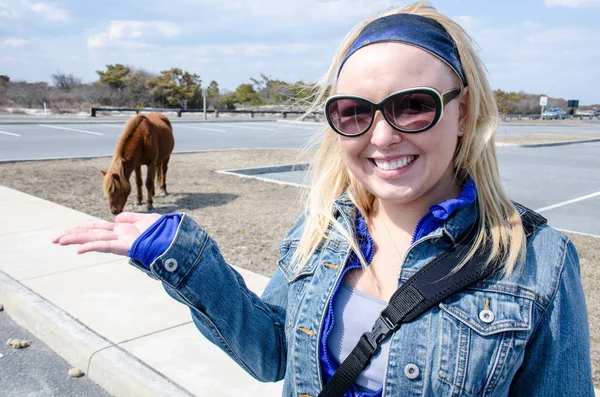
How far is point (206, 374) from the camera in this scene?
3.44m

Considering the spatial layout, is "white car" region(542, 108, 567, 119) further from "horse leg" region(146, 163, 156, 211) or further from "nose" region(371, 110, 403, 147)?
"nose" region(371, 110, 403, 147)

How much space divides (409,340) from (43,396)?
9.39 ft

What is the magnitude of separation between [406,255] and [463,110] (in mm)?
466

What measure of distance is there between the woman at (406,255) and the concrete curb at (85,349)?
1.87 meters

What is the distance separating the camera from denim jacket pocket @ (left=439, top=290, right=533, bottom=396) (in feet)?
4.28

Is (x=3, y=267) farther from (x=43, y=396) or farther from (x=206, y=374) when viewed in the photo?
(x=206, y=374)

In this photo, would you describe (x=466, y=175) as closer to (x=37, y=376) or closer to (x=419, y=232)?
(x=419, y=232)

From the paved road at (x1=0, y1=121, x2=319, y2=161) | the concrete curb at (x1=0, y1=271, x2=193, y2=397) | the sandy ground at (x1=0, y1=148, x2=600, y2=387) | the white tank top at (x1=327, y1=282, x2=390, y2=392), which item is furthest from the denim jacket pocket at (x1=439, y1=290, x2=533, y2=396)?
the paved road at (x1=0, y1=121, x2=319, y2=161)

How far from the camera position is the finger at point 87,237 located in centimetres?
150

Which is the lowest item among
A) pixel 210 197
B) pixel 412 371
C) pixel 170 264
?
pixel 210 197

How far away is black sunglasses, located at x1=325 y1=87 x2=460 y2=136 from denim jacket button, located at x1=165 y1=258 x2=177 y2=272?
2.07 ft

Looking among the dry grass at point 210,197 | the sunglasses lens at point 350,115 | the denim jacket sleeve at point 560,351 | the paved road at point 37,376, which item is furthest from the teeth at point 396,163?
the dry grass at point 210,197

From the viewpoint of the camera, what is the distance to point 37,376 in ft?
11.6

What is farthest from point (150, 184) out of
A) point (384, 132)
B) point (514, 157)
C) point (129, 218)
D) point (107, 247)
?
point (514, 157)
